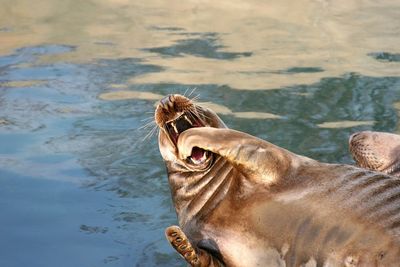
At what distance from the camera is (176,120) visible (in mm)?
4594

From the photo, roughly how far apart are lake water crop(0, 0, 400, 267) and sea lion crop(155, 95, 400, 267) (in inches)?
38.9

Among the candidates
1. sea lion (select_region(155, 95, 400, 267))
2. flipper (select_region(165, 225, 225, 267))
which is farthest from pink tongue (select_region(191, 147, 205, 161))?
flipper (select_region(165, 225, 225, 267))

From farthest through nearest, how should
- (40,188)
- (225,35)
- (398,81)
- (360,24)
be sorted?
1. (360,24)
2. (225,35)
3. (398,81)
4. (40,188)

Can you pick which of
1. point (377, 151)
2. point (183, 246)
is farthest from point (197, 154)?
point (377, 151)

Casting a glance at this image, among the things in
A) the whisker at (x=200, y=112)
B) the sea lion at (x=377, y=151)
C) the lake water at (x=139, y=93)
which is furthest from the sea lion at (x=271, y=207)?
the sea lion at (x=377, y=151)

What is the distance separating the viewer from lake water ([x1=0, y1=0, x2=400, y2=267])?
18.4ft

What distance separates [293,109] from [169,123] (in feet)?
10.4

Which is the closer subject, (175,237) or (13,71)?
(175,237)

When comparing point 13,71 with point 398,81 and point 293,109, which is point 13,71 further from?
point 398,81

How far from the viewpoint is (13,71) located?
862cm

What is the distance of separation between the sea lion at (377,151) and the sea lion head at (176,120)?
1.07m

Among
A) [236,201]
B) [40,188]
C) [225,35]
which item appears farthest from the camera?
[225,35]

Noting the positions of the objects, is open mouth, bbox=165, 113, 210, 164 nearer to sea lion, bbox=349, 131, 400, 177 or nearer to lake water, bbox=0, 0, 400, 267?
lake water, bbox=0, 0, 400, 267

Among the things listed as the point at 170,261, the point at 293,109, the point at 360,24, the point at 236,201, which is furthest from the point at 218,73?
the point at 236,201
